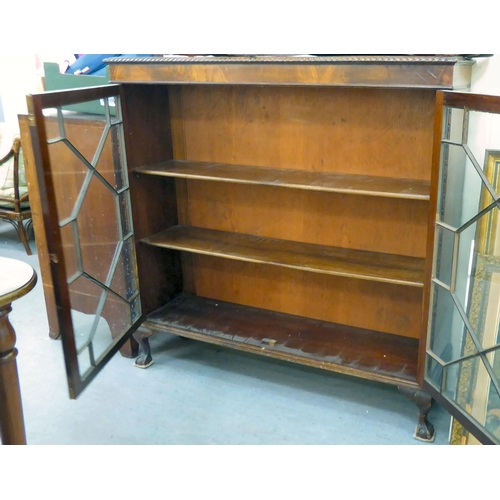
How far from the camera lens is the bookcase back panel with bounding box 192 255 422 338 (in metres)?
2.12

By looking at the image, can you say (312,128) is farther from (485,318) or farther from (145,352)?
(145,352)

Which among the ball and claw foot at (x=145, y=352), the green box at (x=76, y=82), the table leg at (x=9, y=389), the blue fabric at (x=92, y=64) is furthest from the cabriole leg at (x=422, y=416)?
the blue fabric at (x=92, y=64)

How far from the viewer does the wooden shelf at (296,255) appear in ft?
6.23

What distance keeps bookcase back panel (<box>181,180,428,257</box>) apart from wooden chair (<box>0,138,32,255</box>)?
1.64 meters

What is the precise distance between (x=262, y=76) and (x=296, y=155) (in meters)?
0.46

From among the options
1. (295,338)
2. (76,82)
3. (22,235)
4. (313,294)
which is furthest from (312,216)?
(22,235)

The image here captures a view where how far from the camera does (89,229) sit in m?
2.15

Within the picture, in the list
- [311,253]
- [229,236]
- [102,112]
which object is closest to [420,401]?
[311,253]

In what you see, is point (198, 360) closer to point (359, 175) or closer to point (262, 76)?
point (359, 175)

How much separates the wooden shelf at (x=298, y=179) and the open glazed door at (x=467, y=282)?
13cm

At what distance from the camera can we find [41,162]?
1.46 metres

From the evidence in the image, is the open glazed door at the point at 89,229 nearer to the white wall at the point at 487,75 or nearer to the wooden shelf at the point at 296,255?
the wooden shelf at the point at 296,255

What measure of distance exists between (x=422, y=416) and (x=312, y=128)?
113 cm

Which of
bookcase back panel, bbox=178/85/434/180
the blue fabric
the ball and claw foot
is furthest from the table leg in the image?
the blue fabric
